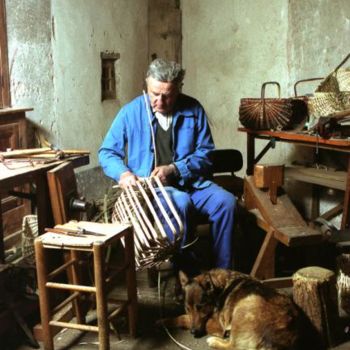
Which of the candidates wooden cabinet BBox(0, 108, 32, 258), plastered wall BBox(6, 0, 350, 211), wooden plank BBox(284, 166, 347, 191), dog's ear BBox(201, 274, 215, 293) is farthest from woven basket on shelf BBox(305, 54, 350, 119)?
wooden cabinet BBox(0, 108, 32, 258)

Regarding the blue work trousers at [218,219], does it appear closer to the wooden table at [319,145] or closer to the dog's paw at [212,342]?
the dog's paw at [212,342]

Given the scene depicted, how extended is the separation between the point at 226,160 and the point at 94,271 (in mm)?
2300

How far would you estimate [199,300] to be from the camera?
10.6 ft

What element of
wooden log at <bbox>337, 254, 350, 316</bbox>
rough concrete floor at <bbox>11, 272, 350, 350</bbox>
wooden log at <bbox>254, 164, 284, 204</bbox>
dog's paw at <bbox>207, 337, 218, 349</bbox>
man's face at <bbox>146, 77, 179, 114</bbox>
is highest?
man's face at <bbox>146, 77, 179, 114</bbox>

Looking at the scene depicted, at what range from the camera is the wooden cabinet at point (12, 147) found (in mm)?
4383

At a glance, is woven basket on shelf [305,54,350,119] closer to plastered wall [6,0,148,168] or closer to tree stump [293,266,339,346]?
tree stump [293,266,339,346]

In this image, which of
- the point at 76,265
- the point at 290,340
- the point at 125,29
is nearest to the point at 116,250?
the point at 76,265

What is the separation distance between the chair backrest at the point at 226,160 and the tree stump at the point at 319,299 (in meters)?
1.93

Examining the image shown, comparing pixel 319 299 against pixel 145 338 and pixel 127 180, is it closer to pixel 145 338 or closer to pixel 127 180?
pixel 145 338

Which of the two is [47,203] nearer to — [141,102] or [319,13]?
[141,102]

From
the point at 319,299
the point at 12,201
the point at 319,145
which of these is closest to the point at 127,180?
the point at 319,299

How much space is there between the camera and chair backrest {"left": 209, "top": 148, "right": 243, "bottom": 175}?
4.96 m

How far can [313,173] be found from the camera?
4.82 metres

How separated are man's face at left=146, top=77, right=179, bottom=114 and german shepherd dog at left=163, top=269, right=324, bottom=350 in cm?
128
